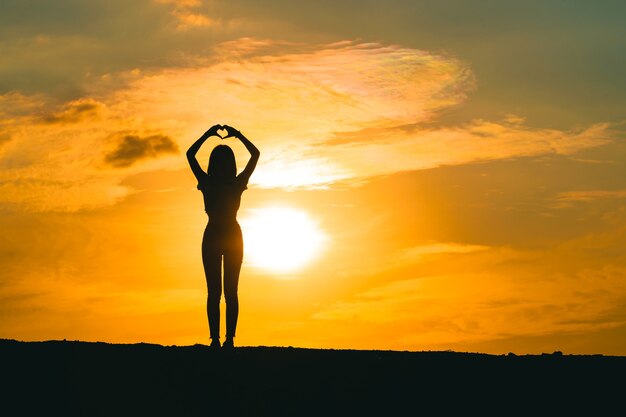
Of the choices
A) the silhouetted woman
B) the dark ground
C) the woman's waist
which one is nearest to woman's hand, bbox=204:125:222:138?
the silhouetted woman

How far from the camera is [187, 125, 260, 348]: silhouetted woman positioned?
1653 centimetres

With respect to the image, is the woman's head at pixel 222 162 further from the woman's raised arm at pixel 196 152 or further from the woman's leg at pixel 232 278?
the woman's leg at pixel 232 278

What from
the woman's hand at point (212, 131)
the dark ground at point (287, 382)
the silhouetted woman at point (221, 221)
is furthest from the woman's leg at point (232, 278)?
the woman's hand at point (212, 131)

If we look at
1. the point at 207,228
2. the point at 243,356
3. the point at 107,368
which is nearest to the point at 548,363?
the point at 243,356

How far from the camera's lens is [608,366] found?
17.2 metres

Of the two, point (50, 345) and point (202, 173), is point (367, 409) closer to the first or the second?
point (202, 173)

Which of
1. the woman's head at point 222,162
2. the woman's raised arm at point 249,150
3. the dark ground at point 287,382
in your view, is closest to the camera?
the dark ground at point 287,382

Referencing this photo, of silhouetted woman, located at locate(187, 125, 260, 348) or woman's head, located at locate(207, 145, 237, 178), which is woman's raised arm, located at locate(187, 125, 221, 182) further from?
woman's head, located at locate(207, 145, 237, 178)

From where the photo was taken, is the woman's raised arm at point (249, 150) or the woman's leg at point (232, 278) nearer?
the woman's leg at point (232, 278)

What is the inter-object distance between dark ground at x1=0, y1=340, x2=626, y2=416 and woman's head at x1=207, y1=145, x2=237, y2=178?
10.0 ft

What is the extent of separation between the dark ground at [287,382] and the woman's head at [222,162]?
10.0ft

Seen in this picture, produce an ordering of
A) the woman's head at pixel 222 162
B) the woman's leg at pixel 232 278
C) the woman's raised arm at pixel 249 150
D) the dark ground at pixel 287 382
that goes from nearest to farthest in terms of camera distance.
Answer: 1. the dark ground at pixel 287 382
2. the woman's head at pixel 222 162
3. the woman's leg at pixel 232 278
4. the woman's raised arm at pixel 249 150

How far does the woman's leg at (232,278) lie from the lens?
1660cm

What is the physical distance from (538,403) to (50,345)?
8327 millimetres
